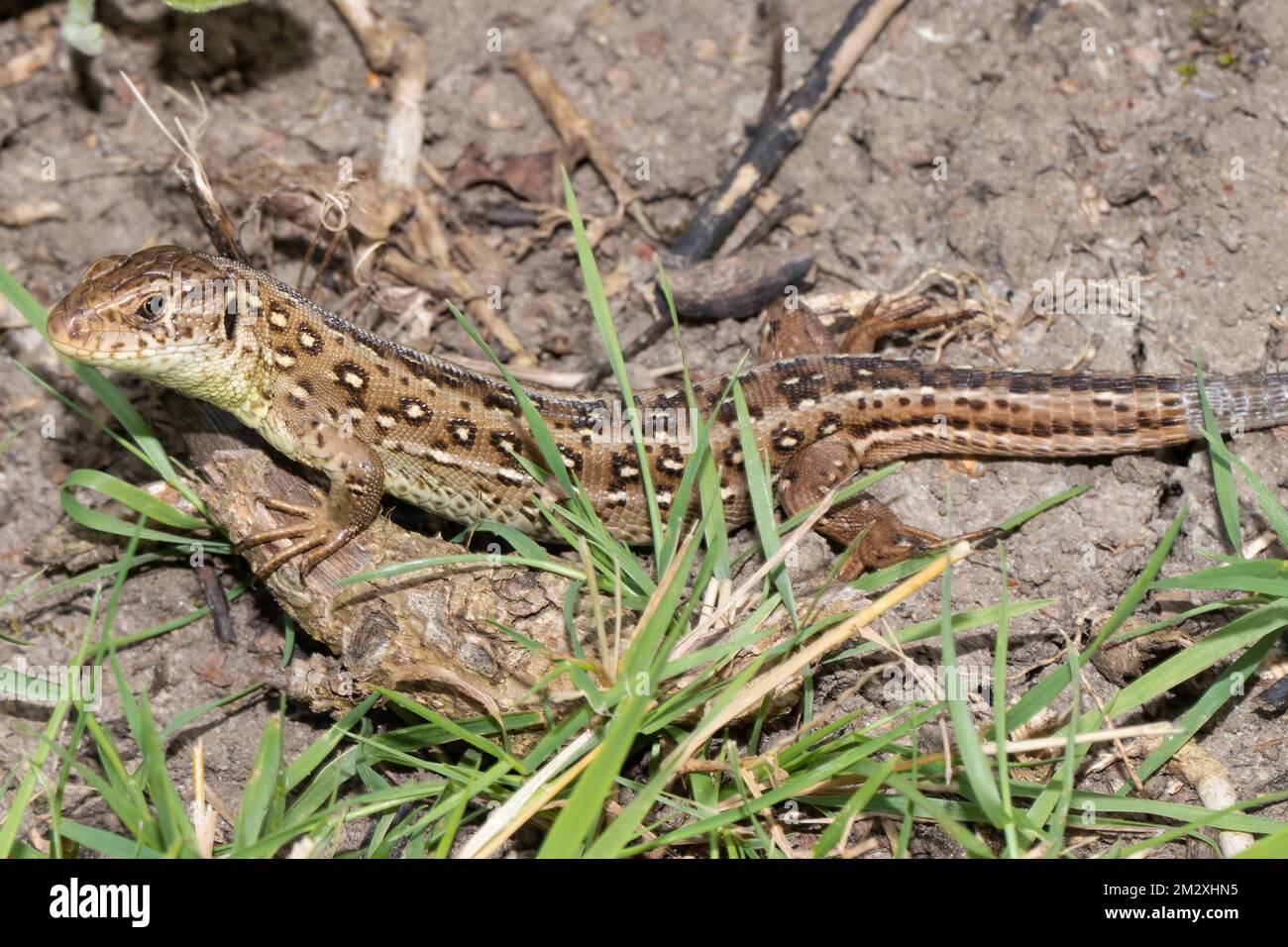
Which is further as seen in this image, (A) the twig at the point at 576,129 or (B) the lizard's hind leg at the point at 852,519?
(A) the twig at the point at 576,129

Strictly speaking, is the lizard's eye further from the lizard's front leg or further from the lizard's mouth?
the lizard's front leg

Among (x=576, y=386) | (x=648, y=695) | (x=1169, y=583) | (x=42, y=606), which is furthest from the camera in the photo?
(x=576, y=386)

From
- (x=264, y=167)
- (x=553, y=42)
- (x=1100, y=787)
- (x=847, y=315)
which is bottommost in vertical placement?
(x=1100, y=787)

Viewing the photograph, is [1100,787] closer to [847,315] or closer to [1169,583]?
[1169,583]

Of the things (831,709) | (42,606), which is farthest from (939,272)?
(42,606)

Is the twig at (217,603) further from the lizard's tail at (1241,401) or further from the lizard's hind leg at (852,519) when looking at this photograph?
the lizard's tail at (1241,401)

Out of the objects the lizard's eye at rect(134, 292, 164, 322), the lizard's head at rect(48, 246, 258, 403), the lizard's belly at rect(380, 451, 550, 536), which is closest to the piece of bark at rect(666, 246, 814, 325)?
the lizard's belly at rect(380, 451, 550, 536)

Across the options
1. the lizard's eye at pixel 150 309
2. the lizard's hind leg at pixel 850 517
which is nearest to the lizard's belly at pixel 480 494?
the lizard's hind leg at pixel 850 517
